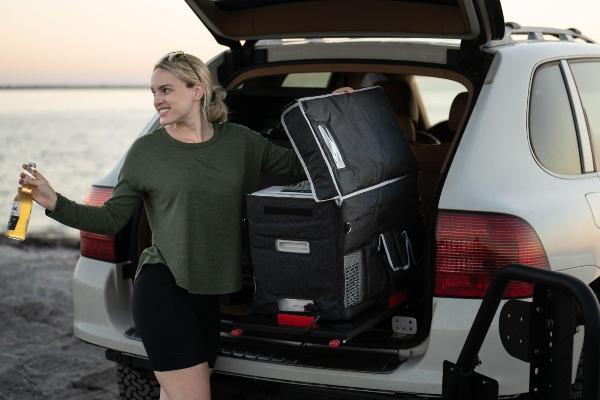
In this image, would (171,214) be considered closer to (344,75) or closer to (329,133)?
(329,133)

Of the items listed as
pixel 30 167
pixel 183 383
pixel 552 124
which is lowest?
pixel 183 383

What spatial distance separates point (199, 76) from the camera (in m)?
3.41

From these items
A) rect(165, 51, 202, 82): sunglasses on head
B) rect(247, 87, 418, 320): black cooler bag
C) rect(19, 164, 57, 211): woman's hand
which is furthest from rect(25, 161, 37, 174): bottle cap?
rect(247, 87, 418, 320): black cooler bag

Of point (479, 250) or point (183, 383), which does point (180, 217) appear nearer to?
point (183, 383)

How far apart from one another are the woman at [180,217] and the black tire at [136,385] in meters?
0.62

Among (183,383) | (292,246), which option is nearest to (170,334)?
(183,383)

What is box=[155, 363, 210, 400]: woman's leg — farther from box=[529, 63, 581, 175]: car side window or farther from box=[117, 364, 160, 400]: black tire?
box=[529, 63, 581, 175]: car side window

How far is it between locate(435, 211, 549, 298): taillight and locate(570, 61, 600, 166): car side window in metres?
0.75

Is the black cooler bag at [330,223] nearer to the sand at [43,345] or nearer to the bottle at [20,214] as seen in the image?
the bottle at [20,214]

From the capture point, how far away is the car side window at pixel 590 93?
12.7 ft

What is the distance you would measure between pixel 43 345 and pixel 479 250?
11.8ft

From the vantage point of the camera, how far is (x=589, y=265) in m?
3.52

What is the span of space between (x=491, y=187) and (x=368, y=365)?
2.35ft

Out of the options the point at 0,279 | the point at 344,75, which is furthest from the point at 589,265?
the point at 0,279
